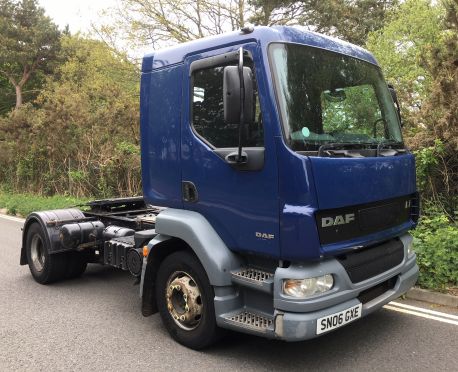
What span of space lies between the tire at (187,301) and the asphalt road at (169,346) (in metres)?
0.14

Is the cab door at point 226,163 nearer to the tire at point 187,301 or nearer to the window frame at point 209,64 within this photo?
the window frame at point 209,64

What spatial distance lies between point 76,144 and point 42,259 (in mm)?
9877

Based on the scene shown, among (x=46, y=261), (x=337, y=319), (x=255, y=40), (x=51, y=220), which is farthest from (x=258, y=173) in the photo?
(x=46, y=261)

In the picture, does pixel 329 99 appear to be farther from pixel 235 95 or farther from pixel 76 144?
pixel 76 144

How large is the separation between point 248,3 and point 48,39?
753 inches

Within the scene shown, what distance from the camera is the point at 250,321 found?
3582mm

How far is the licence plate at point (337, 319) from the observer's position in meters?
3.32

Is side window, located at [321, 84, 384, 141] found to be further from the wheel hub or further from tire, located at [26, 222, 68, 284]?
tire, located at [26, 222, 68, 284]

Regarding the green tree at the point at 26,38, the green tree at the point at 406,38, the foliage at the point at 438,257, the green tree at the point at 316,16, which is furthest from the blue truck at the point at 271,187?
the green tree at the point at 26,38

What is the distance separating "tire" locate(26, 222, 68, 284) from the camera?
5942mm

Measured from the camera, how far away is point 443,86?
7.11 m

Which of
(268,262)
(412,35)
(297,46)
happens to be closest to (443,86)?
(297,46)

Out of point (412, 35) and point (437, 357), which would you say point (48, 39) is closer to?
point (412, 35)

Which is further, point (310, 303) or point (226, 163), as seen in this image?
point (226, 163)
